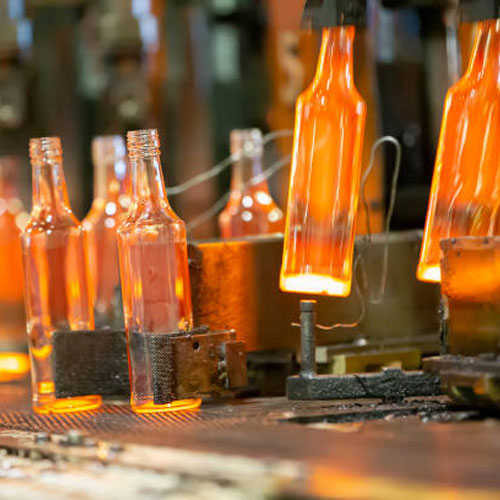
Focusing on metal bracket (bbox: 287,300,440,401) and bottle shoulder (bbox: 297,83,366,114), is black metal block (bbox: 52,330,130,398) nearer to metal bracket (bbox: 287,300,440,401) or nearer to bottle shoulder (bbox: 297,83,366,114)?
metal bracket (bbox: 287,300,440,401)

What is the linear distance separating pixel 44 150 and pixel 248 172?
0.66 meters

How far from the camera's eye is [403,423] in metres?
1.37

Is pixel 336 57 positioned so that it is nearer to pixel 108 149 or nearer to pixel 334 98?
pixel 334 98

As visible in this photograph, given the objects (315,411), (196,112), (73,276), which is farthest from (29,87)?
(315,411)

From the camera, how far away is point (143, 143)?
1.61m

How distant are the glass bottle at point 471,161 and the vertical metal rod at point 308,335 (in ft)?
0.54

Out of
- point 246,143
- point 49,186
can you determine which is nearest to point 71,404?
point 49,186

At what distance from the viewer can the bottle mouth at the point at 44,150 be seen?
5.66 ft

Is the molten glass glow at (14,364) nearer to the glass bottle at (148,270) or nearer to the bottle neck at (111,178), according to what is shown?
the bottle neck at (111,178)

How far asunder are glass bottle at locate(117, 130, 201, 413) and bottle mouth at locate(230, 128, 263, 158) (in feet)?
2.13

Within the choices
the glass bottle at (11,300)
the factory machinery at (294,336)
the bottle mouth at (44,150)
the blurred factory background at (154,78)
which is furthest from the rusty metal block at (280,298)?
the blurred factory background at (154,78)

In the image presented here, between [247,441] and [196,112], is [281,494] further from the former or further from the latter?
[196,112]

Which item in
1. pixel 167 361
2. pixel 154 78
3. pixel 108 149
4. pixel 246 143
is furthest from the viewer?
pixel 154 78

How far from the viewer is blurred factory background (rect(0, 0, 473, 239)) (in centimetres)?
343
